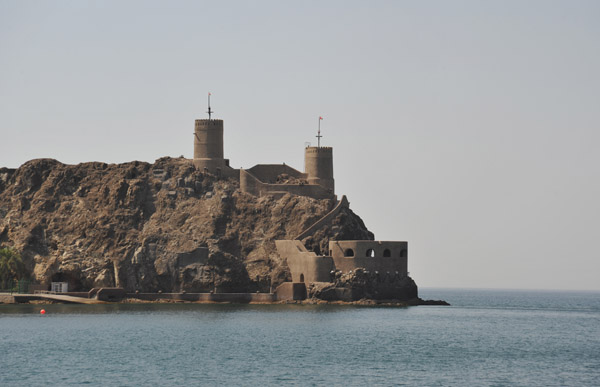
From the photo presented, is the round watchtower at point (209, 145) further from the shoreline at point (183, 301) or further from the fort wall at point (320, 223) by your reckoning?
the shoreline at point (183, 301)

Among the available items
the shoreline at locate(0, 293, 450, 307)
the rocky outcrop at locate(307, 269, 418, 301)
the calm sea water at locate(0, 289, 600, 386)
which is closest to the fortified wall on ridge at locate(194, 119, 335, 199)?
the rocky outcrop at locate(307, 269, 418, 301)

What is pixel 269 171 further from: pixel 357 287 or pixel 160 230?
pixel 357 287

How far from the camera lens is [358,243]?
353 ft

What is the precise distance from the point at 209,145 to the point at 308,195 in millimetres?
14248

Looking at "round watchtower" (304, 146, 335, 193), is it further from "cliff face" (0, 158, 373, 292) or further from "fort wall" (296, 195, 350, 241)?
"fort wall" (296, 195, 350, 241)

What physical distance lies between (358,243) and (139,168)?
3398 centimetres

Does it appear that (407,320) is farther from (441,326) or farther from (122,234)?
(122,234)

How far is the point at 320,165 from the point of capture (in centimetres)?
12019

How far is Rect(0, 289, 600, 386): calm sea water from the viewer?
56.4m

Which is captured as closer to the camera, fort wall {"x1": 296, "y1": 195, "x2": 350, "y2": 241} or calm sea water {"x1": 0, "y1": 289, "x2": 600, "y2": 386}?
calm sea water {"x1": 0, "y1": 289, "x2": 600, "y2": 386}

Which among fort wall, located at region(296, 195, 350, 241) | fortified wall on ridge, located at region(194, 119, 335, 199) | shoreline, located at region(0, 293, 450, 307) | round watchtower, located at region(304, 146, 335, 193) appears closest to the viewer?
shoreline, located at region(0, 293, 450, 307)

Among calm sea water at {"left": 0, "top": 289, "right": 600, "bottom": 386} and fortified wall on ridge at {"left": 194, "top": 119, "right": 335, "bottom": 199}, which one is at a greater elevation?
fortified wall on ridge at {"left": 194, "top": 119, "right": 335, "bottom": 199}

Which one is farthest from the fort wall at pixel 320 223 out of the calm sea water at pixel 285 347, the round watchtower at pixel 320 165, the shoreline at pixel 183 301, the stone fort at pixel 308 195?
the calm sea water at pixel 285 347

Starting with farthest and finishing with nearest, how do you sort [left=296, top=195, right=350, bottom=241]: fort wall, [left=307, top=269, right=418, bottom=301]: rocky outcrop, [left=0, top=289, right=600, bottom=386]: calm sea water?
[left=296, top=195, right=350, bottom=241]: fort wall < [left=307, top=269, right=418, bottom=301]: rocky outcrop < [left=0, top=289, right=600, bottom=386]: calm sea water
